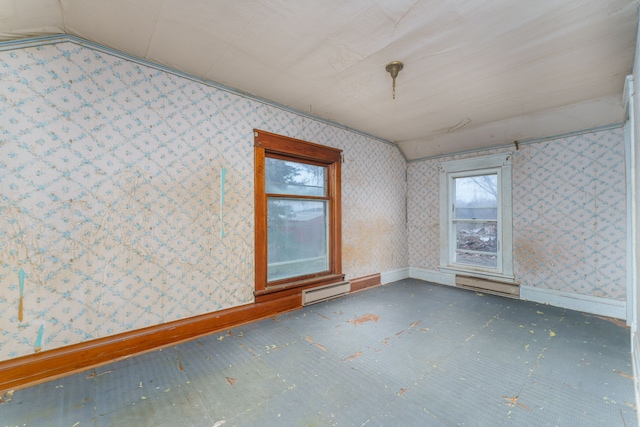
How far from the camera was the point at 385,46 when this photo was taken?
2.01m

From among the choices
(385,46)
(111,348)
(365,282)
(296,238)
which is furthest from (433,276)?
(111,348)

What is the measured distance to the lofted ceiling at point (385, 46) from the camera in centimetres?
164

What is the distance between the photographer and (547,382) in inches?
70.0

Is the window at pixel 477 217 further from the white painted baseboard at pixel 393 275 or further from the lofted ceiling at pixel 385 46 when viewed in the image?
the lofted ceiling at pixel 385 46

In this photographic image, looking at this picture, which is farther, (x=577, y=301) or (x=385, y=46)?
(x=577, y=301)

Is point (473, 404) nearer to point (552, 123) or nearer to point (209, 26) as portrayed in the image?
point (209, 26)

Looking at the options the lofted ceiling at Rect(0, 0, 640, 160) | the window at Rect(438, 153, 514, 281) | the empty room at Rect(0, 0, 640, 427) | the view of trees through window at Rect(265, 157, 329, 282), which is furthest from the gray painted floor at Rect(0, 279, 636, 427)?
the lofted ceiling at Rect(0, 0, 640, 160)

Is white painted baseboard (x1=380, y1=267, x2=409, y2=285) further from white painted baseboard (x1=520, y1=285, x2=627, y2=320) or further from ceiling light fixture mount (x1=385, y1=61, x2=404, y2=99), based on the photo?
ceiling light fixture mount (x1=385, y1=61, x2=404, y2=99)

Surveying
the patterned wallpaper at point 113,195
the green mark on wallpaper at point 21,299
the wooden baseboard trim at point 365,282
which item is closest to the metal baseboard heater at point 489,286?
the wooden baseboard trim at point 365,282

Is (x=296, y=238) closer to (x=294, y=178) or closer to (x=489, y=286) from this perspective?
(x=294, y=178)

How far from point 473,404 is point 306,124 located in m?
3.17

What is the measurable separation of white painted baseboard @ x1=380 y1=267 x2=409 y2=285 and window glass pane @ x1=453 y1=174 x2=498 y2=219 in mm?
1330

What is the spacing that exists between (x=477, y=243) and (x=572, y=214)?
1205mm

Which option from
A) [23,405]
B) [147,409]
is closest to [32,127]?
[23,405]
